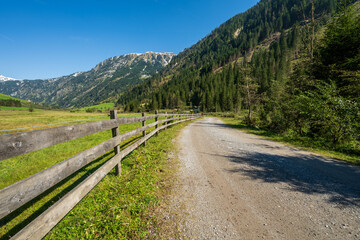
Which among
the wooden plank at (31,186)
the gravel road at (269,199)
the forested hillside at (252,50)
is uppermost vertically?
the forested hillside at (252,50)

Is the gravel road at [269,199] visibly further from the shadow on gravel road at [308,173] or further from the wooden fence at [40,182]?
the wooden fence at [40,182]

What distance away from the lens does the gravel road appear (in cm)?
242

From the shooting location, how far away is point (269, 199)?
3.21 m

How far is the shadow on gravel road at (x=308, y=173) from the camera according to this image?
3463 mm

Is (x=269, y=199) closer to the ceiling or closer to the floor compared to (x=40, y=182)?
closer to the floor

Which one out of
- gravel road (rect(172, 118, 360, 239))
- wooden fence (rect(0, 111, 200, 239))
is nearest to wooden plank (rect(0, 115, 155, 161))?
wooden fence (rect(0, 111, 200, 239))

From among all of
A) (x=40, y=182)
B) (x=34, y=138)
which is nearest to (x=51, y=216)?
(x=40, y=182)

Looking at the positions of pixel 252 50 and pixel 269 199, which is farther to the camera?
pixel 252 50

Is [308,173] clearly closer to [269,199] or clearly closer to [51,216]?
[269,199]

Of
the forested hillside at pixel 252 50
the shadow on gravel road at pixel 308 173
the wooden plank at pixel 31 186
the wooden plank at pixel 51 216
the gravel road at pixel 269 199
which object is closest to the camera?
the wooden plank at pixel 31 186

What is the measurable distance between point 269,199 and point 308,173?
238 cm

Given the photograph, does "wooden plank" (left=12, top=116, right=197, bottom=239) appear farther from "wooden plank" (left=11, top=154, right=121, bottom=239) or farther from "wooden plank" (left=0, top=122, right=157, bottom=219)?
"wooden plank" (left=0, top=122, right=157, bottom=219)

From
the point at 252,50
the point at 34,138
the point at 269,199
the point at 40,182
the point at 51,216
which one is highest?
the point at 252,50

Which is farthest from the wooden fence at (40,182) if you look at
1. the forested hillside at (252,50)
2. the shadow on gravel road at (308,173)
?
the forested hillside at (252,50)
